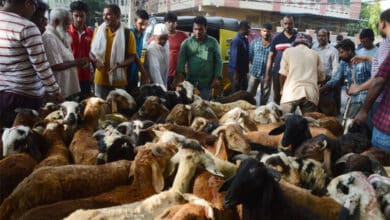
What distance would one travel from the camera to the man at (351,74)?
7.61 m

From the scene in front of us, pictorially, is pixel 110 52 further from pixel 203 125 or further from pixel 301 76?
pixel 301 76

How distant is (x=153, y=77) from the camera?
306 inches

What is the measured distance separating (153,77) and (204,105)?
1.61m

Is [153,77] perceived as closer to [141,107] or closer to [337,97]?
[141,107]

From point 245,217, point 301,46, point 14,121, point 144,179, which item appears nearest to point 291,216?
point 245,217

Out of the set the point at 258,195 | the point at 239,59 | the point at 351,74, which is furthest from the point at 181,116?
the point at 239,59

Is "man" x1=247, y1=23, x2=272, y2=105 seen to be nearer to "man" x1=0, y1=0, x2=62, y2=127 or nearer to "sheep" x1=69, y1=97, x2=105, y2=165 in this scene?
"sheep" x1=69, y1=97, x2=105, y2=165

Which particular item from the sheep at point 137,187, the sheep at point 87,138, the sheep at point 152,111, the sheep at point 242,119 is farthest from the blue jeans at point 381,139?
the sheep at point 87,138

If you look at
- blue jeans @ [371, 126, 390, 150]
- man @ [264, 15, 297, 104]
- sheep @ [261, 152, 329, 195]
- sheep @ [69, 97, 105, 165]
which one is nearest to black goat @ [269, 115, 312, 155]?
blue jeans @ [371, 126, 390, 150]

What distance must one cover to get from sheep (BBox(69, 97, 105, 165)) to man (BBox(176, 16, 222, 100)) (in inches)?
110

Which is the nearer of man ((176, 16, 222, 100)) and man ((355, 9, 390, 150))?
man ((355, 9, 390, 150))

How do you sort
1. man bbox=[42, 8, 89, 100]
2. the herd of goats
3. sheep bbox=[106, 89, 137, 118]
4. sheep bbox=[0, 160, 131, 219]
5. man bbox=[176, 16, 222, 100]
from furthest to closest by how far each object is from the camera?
1. man bbox=[176, 16, 222, 100]
2. sheep bbox=[106, 89, 137, 118]
3. man bbox=[42, 8, 89, 100]
4. sheep bbox=[0, 160, 131, 219]
5. the herd of goats

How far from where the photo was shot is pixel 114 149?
4191 mm

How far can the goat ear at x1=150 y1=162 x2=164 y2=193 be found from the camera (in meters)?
3.60
